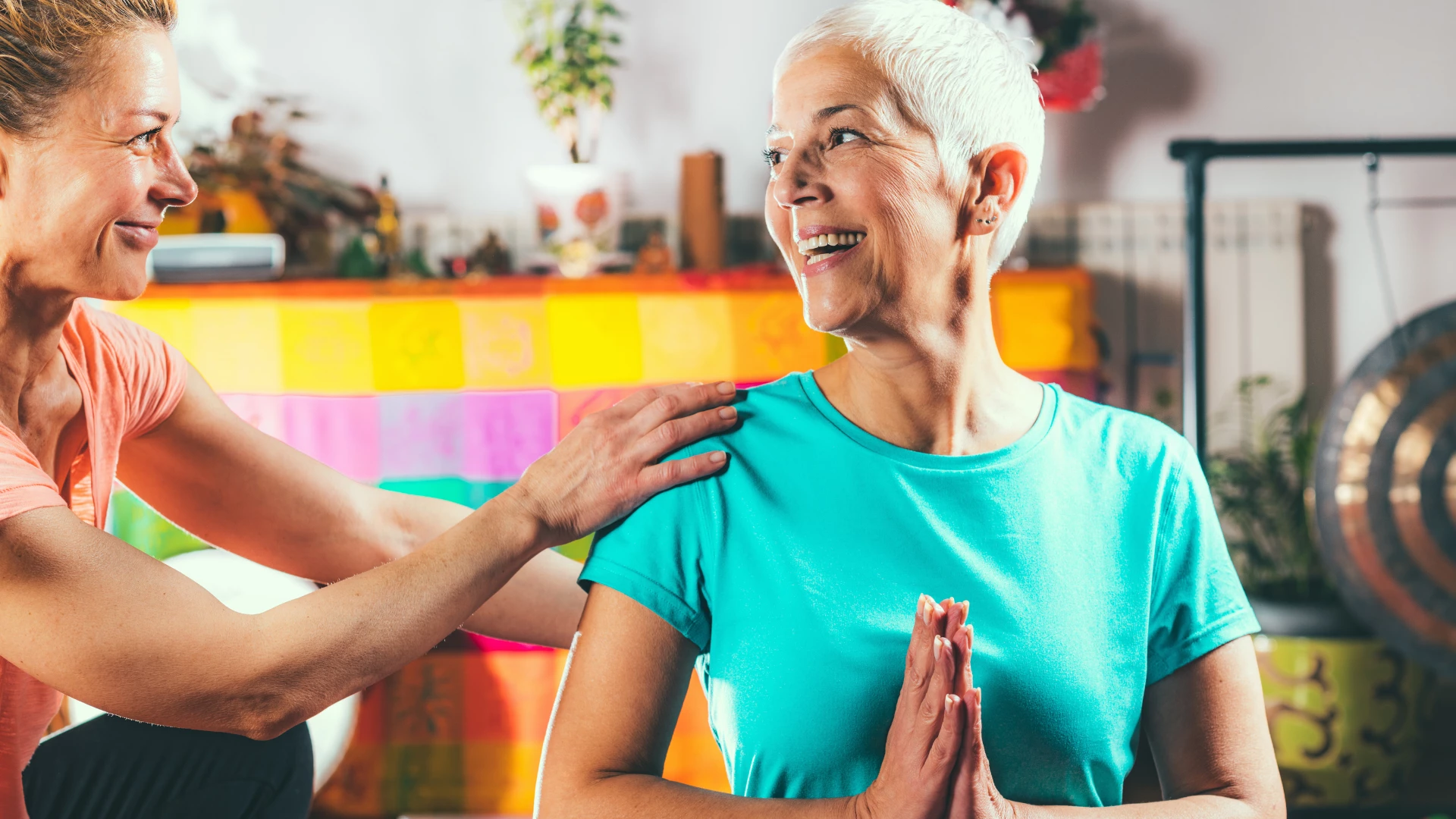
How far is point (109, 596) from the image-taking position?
979 millimetres

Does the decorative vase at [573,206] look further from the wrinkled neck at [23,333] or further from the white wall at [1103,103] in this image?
the wrinkled neck at [23,333]

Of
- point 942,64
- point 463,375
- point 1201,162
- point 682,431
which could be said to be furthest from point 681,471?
point 1201,162

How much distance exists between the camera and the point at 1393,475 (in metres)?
2.30

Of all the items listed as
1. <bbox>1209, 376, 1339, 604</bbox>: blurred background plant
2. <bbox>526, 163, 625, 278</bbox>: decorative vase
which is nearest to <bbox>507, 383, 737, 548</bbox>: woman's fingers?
<bbox>526, 163, 625, 278</bbox>: decorative vase

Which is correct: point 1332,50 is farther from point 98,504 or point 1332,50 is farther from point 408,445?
point 98,504

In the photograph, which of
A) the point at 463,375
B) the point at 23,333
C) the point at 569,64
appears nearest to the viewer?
the point at 23,333

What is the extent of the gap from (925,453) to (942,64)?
1.09 feet

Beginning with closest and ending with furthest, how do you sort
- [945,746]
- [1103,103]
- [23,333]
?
[945,746]
[23,333]
[1103,103]

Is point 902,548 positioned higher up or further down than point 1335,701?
higher up

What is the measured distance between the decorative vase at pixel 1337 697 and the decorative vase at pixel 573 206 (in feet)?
5.45

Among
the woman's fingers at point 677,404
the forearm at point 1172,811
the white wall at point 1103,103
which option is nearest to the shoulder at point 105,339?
the woman's fingers at point 677,404

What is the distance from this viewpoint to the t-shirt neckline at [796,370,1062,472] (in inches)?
39.4

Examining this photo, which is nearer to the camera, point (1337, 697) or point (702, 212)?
point (1337, 697)

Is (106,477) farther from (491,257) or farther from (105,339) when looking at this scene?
(491,257)
